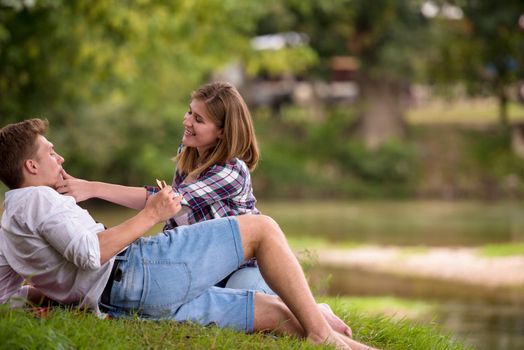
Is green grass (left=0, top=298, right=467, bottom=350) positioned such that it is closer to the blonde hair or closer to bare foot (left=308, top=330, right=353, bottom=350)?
bare foot (left=308, top=330, right=353, bottom=350)

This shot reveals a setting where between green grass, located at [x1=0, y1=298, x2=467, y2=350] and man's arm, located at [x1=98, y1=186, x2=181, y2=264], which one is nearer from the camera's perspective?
green grass, located at [x1=0, y1=298, x2=467, y2=350]

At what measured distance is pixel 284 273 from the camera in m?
4.50

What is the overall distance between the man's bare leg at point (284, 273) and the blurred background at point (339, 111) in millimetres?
9338

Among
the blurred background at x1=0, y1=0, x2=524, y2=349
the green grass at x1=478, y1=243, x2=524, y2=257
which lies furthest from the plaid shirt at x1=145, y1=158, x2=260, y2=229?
the green grass at x1=478, y1=243, x2=524, y2=257

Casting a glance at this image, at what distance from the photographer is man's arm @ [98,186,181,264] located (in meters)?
4.26

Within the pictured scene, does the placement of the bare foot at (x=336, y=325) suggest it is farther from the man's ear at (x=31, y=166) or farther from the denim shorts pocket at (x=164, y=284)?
the man's ear at (x=31, y=166)

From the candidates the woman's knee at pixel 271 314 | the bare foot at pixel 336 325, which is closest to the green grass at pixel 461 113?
the bare foot at pixel 336 325

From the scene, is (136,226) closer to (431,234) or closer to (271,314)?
(271,314)

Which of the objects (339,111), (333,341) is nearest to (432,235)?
(339,111)

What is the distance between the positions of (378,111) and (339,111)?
Answer: 147 cm

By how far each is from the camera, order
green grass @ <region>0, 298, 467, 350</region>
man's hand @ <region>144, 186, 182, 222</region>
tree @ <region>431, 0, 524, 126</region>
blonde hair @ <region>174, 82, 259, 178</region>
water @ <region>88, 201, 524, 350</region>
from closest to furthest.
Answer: green grass @ <region>0, 298, 467, 350</region> → man's hand @ <region>144, 186, 182, 222</region> → blonde hair @ <region>174, 82, 259, 178</region> → water @ <region>88, 201, 524, 350</region> → tree @ <region>431, 0, 524, 126</region>

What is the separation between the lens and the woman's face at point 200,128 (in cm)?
507

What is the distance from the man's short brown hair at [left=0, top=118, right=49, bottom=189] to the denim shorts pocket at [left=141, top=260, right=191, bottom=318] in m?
0.69

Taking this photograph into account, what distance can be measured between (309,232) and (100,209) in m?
8.28
